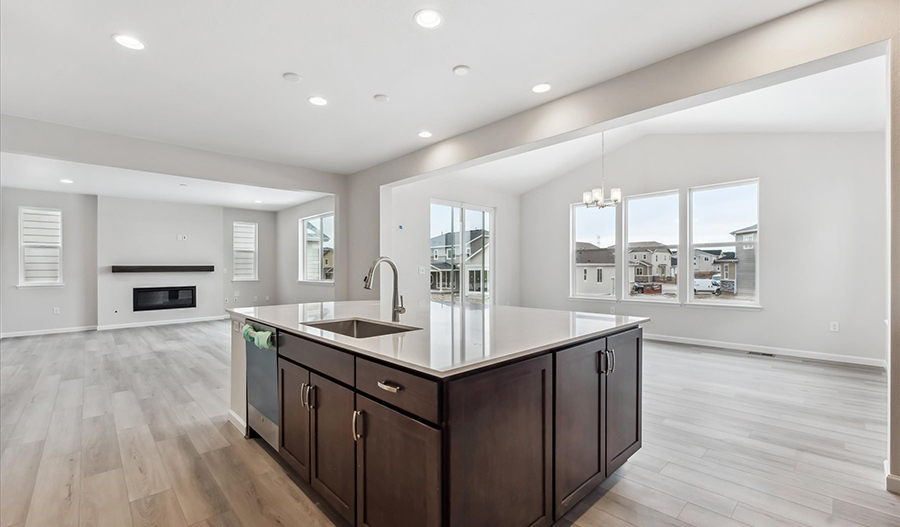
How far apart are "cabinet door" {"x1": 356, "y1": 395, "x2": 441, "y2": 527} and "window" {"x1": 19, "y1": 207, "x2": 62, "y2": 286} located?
28.5 ft

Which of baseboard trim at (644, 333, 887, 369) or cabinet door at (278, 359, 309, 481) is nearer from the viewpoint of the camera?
cabinet door at (278, 359, 309, 481)

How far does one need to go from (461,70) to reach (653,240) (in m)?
4.89

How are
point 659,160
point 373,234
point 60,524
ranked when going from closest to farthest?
1. point 60,524
2. point 373,234
3. point 659,160

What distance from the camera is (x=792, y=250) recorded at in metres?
5.05

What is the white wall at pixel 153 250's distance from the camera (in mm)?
7434

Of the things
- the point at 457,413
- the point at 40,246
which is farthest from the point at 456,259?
the point at 40,246

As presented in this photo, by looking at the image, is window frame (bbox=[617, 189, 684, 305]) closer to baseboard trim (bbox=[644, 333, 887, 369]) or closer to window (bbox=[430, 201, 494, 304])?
baseboard trim (bbox=[644, 333, 887, 369])

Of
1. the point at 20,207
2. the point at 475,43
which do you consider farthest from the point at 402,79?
→ the point at 20,207

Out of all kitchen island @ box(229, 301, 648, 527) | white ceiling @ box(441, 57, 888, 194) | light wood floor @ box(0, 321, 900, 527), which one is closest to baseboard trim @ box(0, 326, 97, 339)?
light wood floor @ box(0, 321, 900, 527)

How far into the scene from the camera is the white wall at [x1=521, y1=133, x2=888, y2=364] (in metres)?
4.55

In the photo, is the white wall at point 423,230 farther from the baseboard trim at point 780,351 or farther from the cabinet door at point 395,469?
the cabinet door at point 395,469

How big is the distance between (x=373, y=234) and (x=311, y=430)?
373cm

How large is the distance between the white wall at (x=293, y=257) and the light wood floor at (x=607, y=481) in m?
4.11

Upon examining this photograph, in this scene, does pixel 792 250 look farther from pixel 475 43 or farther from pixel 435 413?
pixel 435 413
